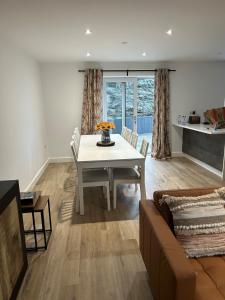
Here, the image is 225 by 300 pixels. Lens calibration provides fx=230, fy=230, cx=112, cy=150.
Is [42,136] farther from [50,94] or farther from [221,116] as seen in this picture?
[221,116]

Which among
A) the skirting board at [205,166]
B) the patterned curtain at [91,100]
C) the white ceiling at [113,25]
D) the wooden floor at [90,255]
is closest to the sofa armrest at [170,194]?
the wooden floor at [90,255]

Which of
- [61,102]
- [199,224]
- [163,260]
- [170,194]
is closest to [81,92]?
[61,102]

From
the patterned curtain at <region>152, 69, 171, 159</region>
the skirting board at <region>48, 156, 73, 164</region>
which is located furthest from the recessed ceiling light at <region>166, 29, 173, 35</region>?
the skirting board at <region>48, 156, 73, 164</region>

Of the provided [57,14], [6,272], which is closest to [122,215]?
[6,272]

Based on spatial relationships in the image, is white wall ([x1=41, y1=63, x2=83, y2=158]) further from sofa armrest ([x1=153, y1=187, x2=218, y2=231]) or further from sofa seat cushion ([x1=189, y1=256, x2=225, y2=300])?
sofa seat cushion ([x1=189, y1=256, x2=225, y2=300])

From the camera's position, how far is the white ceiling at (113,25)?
2227 millimetres

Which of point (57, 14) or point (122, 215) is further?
point (122, 215)

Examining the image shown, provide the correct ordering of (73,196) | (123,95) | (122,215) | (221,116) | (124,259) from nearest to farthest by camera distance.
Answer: (124,259) → (122,215) → (73,196) → (221,116) → (123,95)

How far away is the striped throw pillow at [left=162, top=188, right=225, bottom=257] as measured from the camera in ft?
5.26

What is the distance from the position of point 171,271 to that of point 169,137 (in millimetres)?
5008

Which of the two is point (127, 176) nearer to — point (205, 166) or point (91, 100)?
point (205, 166)

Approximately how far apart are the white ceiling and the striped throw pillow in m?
1.83

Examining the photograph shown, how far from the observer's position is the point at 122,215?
3082mm

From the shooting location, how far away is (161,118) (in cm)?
574
